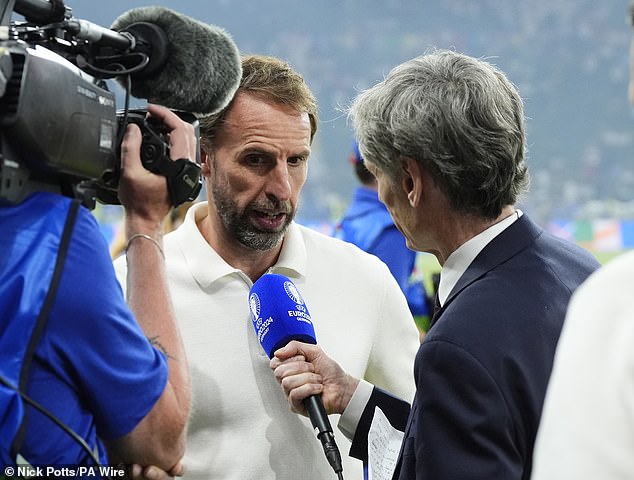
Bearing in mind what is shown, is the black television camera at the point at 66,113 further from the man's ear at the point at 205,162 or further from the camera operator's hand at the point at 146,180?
the man's ear at the point at 205,162

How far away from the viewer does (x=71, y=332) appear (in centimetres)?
110

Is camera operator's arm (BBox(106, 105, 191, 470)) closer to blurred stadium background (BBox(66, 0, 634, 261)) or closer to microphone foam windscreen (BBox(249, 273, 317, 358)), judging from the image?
microphone foam windscreen (BBox(249, 273, 317, 358))

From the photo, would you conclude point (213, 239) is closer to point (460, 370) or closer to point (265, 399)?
point (265, 399)

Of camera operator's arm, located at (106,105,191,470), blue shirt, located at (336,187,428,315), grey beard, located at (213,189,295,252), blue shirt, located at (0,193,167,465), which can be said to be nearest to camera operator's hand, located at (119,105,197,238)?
camera operator's arm, located at (106,105,191,470)

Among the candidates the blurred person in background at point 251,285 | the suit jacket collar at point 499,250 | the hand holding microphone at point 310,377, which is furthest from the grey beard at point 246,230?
the suit jacket collar at point 499,250

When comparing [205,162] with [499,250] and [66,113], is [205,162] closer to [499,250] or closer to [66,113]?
[499,250]

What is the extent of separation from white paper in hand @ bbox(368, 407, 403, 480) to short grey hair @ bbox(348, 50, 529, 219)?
382mm

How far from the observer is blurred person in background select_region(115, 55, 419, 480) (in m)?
1.72

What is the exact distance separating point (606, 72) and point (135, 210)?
14.7 meters

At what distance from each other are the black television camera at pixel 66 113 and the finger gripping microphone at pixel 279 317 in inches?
14.3

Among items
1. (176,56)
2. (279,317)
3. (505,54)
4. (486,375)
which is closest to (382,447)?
(279,317)

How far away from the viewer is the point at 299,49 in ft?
50.7

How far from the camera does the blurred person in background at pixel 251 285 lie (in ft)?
5.63


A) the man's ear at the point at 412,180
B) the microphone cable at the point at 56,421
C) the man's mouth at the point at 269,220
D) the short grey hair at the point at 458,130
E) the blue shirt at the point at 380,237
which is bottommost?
the blue shirt at the point at 380,237
